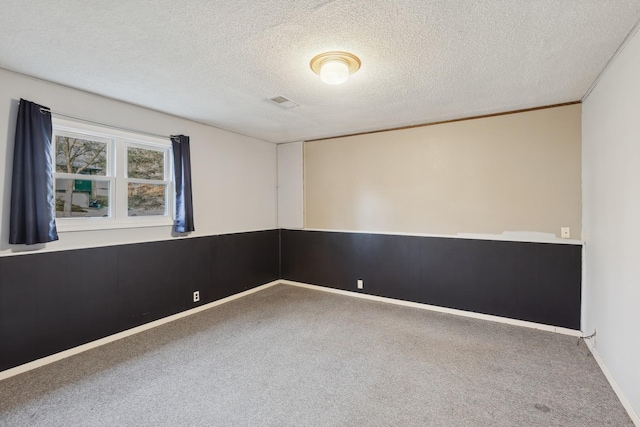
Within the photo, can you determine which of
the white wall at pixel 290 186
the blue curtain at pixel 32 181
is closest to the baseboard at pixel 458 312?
the white wall at pixel 290 186

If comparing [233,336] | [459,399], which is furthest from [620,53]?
[233,336]

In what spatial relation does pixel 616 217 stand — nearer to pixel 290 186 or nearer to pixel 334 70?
pixel 334 70

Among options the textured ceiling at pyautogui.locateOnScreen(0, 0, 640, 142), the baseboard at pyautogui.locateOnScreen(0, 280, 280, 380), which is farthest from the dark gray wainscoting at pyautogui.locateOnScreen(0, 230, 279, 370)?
the textured ceiling at pyautogui.locateOnScreen(0, 0, 640, 142)

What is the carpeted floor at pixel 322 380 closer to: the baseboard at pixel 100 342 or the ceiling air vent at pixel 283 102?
the baseboard at pixel 100 342

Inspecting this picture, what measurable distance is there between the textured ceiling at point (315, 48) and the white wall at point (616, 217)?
0.25 m

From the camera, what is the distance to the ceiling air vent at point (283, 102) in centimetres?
310

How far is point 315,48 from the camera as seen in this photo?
2.10 meters

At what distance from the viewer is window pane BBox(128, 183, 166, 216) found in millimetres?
3346

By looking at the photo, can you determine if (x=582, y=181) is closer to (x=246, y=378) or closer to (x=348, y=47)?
(x=348, y=47)

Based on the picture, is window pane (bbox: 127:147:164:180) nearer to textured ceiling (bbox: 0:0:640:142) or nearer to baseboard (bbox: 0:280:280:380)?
textured ceiling (bbox: 0:0:640:142)

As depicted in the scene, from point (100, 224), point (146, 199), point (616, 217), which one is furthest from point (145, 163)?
point (616, 217)

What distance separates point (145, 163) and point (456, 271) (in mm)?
4034

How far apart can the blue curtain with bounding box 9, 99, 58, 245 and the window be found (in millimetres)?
179

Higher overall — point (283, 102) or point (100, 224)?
point (283, 102)
